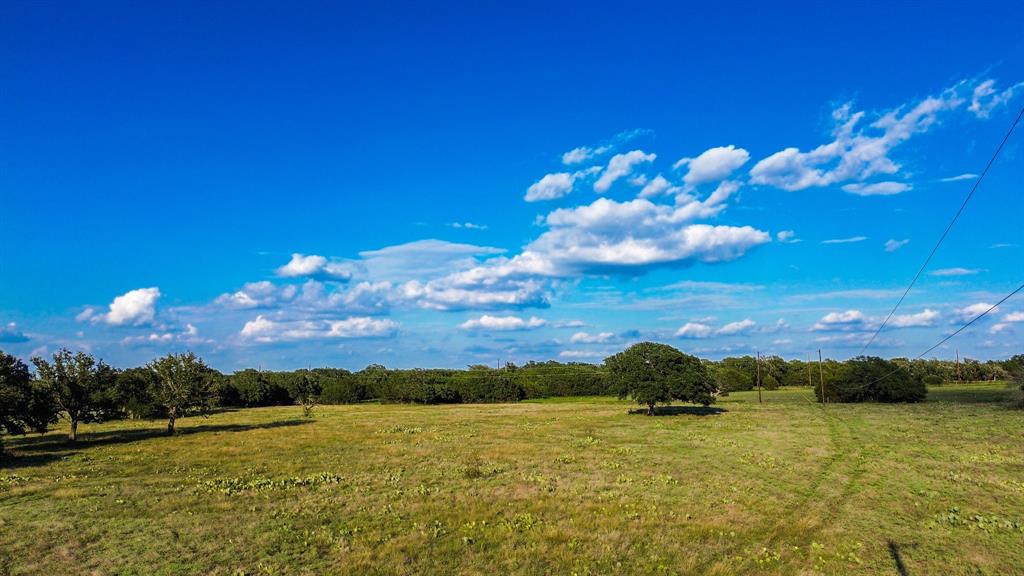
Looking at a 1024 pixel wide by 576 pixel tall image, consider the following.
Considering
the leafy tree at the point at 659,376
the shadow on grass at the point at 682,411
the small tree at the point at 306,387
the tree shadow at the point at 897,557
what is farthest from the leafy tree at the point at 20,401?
the small tree at the point at 306,387

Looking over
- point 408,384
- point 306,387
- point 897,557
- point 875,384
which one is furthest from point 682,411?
point 306,387

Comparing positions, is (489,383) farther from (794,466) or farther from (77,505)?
(77,505)

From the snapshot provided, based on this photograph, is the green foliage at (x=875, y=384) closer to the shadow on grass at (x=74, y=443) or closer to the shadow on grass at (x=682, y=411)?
the shadow on grass at (x=682, y=411)

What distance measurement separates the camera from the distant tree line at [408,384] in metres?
50.5

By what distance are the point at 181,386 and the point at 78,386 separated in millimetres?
9175

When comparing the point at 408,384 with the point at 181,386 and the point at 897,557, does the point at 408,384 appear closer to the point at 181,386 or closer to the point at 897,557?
the point at 181,386

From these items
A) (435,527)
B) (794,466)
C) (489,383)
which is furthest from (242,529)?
(489,383)

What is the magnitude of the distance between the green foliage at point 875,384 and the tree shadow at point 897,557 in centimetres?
8627

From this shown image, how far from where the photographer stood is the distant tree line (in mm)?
50469

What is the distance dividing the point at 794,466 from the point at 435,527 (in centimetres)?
2367

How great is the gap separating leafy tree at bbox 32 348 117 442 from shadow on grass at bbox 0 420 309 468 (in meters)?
1.92

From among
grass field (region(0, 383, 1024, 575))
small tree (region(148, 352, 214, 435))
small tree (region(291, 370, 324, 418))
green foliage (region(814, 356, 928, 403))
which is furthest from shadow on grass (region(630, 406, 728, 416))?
small tree (region(291, 370, 324, 418))

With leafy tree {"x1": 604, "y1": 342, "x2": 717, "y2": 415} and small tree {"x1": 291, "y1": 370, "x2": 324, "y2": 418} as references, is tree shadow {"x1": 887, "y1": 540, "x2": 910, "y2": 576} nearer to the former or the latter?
leafy tree {"x1": 604, "y1": 342, "x2": 717, "y2": 415}

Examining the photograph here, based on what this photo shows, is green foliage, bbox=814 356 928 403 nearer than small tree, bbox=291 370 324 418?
Yes
